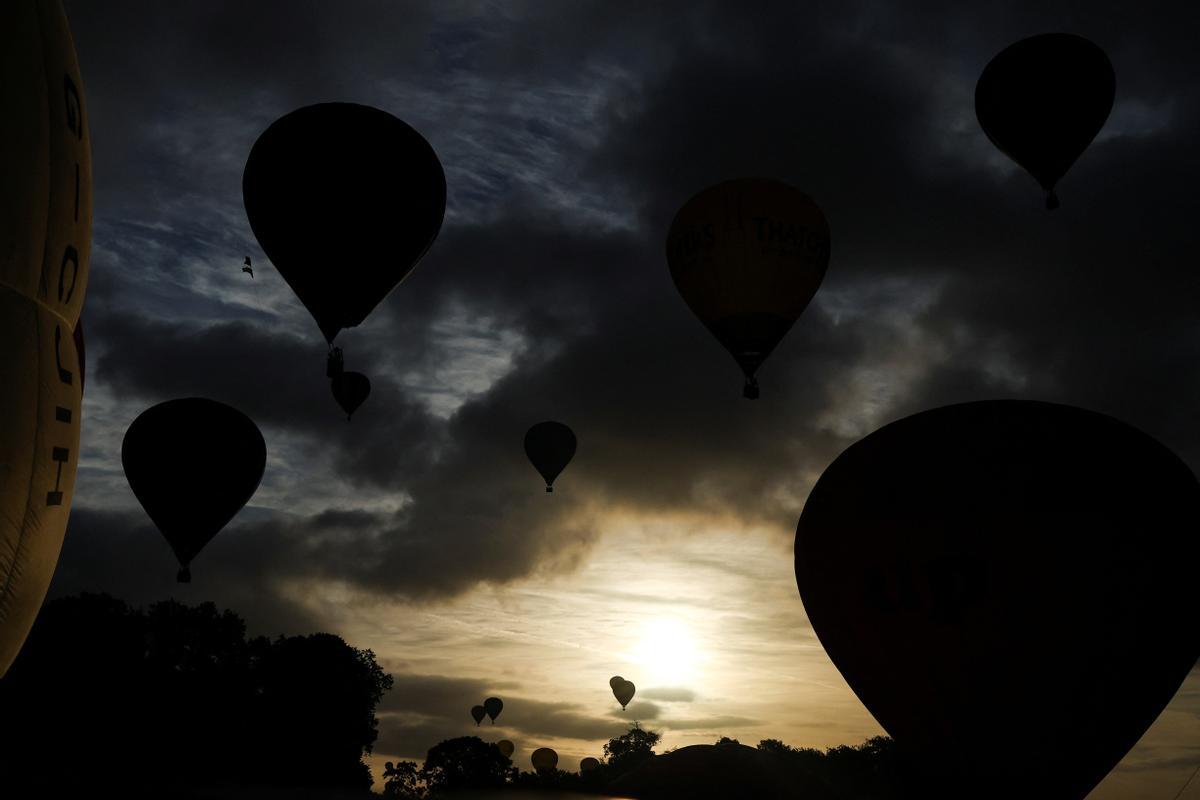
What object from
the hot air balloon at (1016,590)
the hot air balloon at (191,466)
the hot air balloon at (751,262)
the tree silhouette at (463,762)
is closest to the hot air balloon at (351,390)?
the hot air balloon at (191,466)

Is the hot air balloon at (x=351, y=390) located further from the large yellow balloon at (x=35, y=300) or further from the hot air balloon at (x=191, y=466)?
the large yellow balloon at (x=35, y=300)

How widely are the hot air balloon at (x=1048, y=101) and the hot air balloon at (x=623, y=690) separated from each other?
3899cm

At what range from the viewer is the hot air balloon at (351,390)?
106 ft

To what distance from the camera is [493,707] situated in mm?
66062

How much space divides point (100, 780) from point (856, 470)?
13379 millimetres

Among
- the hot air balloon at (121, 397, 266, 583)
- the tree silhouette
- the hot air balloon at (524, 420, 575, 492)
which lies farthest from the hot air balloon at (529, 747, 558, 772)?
the hot air balloon at (121, 397, 266, 583)

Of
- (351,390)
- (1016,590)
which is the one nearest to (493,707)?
(351,390)

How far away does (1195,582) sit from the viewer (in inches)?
631

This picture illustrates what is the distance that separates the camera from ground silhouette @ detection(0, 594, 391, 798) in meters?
41.4

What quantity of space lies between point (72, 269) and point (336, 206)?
12.6 metres

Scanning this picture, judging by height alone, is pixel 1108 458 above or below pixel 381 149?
below

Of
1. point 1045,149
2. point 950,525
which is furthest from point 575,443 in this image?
point 950,525

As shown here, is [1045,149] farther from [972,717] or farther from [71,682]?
[71,682]

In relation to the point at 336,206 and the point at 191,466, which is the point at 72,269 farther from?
the point at 191,466
